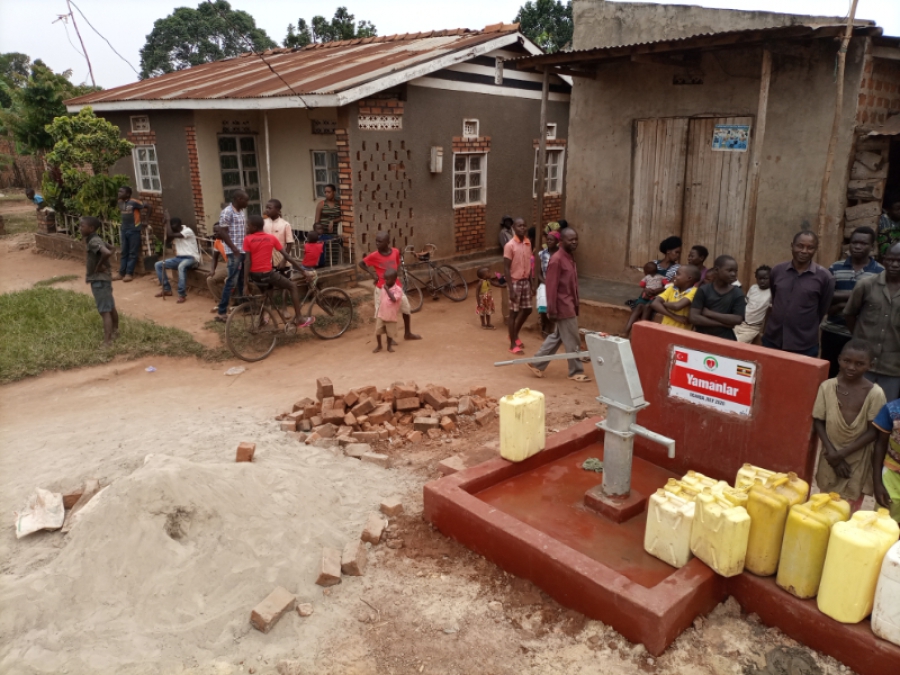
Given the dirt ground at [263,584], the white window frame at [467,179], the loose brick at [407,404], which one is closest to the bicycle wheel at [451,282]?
the white window frame at [467,179]

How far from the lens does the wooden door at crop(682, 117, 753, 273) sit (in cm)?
801

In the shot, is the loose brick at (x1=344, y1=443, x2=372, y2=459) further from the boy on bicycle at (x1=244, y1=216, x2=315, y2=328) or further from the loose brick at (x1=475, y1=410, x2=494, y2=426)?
the boy on bicycle at (x1=244, y1=216, x2=315, y2=328)

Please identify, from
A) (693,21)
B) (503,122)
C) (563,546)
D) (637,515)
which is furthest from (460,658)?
(503,122)

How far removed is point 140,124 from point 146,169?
877 millimetres

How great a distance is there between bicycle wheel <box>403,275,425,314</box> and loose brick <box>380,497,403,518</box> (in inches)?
272

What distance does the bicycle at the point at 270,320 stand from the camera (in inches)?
331

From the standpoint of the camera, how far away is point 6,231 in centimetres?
1836

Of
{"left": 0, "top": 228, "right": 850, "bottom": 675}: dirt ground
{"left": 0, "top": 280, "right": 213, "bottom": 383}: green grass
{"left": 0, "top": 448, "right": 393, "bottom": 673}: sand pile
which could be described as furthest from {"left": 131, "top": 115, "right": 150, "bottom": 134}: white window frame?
{"left": 0, "top": 448, "right": 393, "bottom": 673}: sand pile

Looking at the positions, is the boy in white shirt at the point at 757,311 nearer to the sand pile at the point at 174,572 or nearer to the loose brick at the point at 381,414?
the loose brick at the point at 381,414

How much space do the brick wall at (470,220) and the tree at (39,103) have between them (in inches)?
442

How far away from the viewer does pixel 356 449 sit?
5223 mm

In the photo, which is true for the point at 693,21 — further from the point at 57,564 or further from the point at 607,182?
the point at 57,564

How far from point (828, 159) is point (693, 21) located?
2.92 meters

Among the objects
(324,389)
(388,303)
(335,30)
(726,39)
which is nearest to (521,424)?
(324,389)
